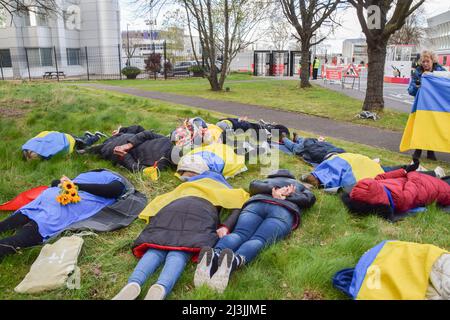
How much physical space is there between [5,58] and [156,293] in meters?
45.1

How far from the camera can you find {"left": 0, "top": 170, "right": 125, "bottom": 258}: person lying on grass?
3406 millimetres

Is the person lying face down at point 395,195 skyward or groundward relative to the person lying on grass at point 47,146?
groundward

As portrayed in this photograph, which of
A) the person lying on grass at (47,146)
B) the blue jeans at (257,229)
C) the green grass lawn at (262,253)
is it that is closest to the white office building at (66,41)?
the person lying on grass at (47,146)

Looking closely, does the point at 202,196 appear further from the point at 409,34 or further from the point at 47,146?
the point at 409,34

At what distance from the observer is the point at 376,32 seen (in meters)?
10.9

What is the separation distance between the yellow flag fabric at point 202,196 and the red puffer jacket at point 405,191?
1.29m

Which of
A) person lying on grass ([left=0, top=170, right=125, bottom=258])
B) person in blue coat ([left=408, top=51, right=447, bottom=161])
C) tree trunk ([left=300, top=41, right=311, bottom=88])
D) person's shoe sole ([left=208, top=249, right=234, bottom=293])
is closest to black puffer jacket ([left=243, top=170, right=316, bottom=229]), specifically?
person's shoe sole ([left=208, top=249, right=234, bottom=293])

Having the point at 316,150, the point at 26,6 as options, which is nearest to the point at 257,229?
the point at 316,150

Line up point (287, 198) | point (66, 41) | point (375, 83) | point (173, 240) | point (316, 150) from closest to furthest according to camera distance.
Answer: point (173, 240), point (287, 198), point (316, 150), point (375, 83), point (66, 41)

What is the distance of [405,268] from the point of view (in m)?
2.58

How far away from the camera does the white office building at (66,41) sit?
129 feet

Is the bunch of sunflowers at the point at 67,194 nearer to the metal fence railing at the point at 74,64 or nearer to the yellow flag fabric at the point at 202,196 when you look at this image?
the yellow flag fabric at the point at 202,196

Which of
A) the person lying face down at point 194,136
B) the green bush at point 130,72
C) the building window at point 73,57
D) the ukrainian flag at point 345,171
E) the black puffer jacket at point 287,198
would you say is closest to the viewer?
the black puffer jacket at point 287,198

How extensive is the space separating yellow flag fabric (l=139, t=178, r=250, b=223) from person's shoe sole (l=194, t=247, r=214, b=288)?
1.02m
